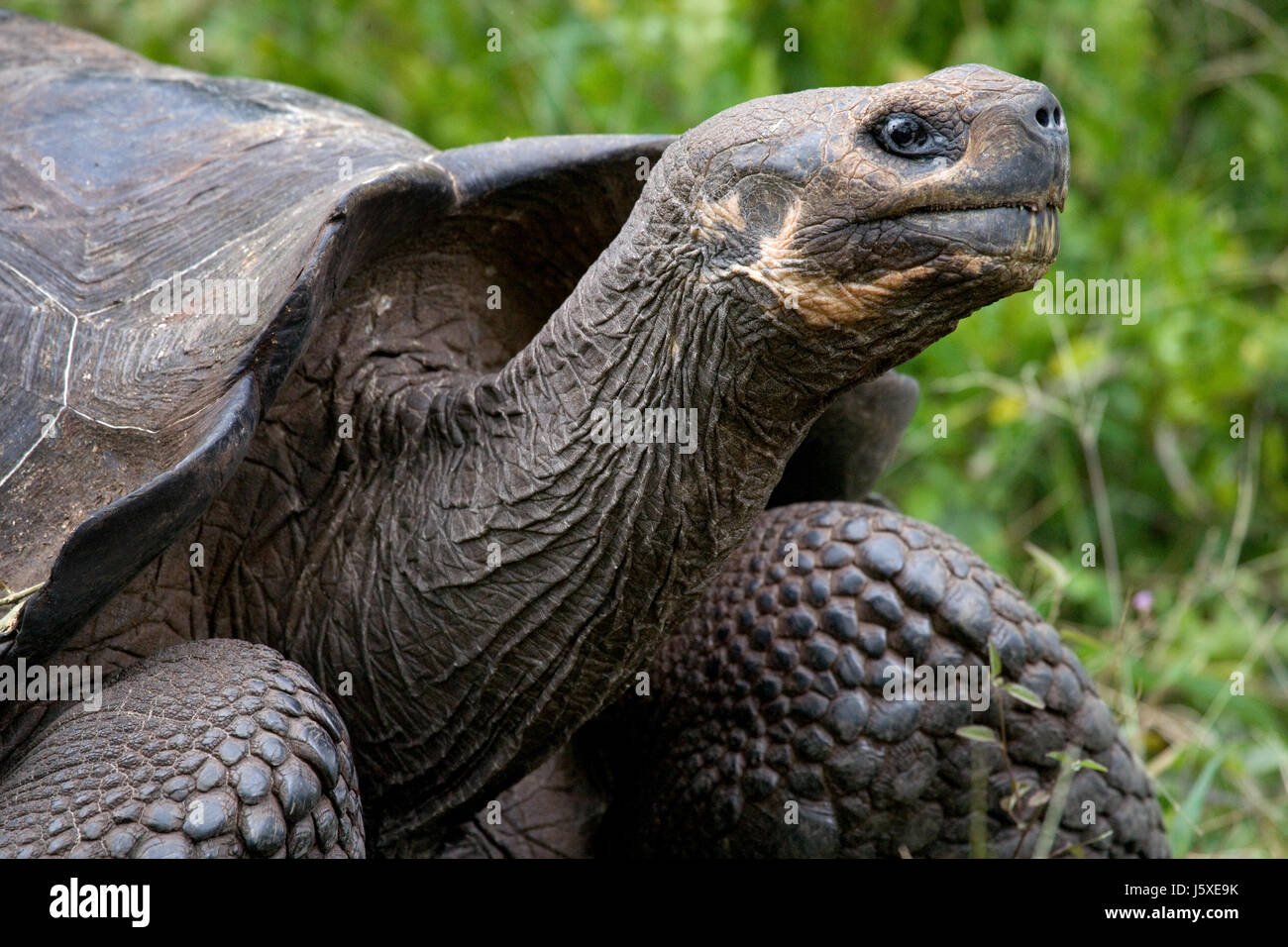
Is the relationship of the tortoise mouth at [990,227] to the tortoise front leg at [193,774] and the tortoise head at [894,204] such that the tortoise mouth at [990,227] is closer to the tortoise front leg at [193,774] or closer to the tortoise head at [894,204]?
the tortoise head at [894,204]

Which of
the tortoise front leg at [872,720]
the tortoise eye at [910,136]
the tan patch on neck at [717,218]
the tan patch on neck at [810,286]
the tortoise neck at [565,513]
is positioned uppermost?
the tortoise eye at [910,136]

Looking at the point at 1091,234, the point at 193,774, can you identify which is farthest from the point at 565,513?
the point at 1091,234

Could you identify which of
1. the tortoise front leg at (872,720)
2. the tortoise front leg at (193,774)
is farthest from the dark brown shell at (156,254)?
the tortoise front leg at (872,720)

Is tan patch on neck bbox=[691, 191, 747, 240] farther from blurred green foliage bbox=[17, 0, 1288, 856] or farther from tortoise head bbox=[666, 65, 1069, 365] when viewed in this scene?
blurred green foliage bbox=[17, 0, 1288, 856]

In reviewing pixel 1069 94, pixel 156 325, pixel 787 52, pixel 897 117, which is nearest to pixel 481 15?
pixel 787 52

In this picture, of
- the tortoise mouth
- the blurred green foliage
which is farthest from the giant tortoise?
the blurred green foliage

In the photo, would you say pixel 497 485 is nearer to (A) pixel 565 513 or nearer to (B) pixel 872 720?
(A) pixel 565 513

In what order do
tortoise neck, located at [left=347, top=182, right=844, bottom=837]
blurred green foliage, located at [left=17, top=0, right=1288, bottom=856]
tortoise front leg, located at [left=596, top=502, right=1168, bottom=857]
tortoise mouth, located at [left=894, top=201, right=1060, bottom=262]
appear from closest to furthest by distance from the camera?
tortoise mouth, located at [left=894, top=201, right=1060, bottom=262]
tortoise neck, located at [left=347, top=182, right=844, bottom=837]
tortoise front leg, located at [left=596, top=502, right=1168, bottom=857]
blurred green foliage, located at [left=17, top=0, right=1288, bottom=856]

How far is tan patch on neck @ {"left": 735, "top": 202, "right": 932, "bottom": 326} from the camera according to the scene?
6.16ft

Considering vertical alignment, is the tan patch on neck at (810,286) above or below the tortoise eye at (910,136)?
below

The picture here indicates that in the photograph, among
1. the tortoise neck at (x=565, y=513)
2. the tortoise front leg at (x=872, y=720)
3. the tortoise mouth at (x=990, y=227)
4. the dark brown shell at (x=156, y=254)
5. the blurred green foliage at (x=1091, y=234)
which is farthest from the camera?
the blurred green foliage at (x=1091, y=234)

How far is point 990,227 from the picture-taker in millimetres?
1820

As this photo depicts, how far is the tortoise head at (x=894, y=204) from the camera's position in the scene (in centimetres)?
183

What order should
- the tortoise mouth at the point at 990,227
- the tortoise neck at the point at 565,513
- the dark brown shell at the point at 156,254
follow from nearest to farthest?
the tortoise mouth at the point at 990,227
the dark brown shell at the point at 156,254
the tortoise neck at the point at 565,513
